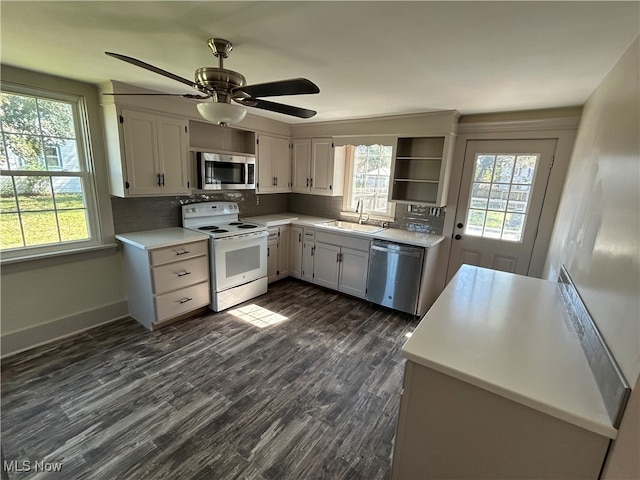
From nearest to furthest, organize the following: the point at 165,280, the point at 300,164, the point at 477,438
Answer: the point at 477,438, the point at 165,280, the point at 300,164

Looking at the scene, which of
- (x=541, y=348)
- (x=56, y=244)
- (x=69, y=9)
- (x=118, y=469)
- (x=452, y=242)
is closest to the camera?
(x=541, y=348)

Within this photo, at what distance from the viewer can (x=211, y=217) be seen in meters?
3.66

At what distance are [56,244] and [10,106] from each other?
1170mm

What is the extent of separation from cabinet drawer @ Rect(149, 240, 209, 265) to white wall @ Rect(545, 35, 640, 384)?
307 centimetres

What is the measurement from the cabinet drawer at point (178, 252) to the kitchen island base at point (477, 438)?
2.48m

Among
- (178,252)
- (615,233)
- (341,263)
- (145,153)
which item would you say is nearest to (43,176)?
(145,153)

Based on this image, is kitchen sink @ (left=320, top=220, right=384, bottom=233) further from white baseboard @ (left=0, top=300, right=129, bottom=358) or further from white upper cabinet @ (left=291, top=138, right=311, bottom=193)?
white baseboard @ (left=0, top=300, right=129, bottom=358)

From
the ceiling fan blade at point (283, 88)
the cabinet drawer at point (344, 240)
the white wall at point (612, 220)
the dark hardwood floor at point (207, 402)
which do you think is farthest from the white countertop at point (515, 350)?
the cabinet drawer at point (344, 240)

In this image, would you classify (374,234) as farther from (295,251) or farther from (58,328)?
(58,328)

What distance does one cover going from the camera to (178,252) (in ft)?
9.43

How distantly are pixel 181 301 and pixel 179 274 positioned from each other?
0.96 feet

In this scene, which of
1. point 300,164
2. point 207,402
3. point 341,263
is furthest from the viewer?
point 300,164

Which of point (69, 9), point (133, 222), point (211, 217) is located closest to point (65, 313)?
point (133, 222)

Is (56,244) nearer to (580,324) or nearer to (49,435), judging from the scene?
(49,435)
